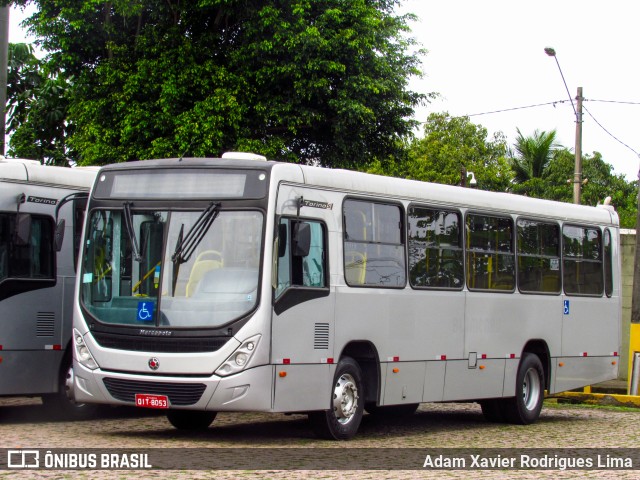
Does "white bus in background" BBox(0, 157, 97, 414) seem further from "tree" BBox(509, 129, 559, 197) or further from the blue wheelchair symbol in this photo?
"tree" BBox(509, 129, 559, 197)

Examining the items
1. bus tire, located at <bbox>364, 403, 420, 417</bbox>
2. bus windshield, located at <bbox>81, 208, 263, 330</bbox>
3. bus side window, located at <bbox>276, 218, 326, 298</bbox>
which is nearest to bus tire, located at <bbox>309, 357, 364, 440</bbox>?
bus side window, located at <bbox>276, 218, 326, 298</bbox>

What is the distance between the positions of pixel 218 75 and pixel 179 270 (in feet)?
55.7

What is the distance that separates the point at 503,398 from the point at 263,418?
347 cm

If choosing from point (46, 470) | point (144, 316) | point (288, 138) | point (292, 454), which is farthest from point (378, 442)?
point (288, 138)

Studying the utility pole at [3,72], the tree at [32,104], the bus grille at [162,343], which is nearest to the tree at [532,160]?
the tree at [32,104]

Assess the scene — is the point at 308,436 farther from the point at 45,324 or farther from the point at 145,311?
the point at 45,324

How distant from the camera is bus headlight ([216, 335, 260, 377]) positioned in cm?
1211

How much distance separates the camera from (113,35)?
30344mm

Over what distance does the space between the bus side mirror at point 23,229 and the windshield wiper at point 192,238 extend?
2650 mm

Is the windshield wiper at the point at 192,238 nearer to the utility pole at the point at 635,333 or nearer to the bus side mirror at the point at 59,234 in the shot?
the bus side mirror at the point at 59,234

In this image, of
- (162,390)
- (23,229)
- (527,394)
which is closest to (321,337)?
(162,390)

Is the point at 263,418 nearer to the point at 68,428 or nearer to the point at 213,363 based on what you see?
the point at 68,428

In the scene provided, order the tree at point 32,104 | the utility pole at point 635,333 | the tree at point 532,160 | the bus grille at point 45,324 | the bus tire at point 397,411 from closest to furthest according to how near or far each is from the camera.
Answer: the bus grille at point 45,324 → the bus tire at point 397,411 → the utility pole at point 635,333 → the tree at point 32,104 → the tree at point 532,160

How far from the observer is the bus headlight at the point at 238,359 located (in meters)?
12.1
